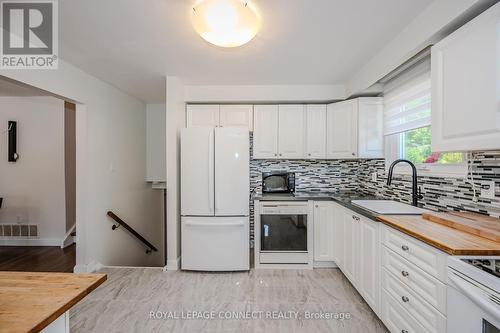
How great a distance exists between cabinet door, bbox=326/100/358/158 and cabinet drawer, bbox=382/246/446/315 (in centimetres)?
147

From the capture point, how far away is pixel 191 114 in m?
3.10

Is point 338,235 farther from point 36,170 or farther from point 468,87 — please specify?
point 36,170

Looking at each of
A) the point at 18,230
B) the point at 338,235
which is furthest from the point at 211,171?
the point at 18,230

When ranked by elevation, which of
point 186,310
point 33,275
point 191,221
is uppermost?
point 33,275

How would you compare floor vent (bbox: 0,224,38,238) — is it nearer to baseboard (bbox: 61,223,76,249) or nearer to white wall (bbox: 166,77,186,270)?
baseboard (bbox: 61,223,76,249)

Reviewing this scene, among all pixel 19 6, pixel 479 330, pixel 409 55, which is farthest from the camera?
pixel 409 55

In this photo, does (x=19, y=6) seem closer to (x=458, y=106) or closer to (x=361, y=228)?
(x=458, y=106)

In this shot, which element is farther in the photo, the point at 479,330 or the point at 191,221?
the point at 191,221

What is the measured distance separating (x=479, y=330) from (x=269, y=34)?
207 centimetres

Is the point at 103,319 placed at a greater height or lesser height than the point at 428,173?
lesser

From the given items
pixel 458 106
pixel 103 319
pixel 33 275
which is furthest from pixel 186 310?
pixel 458 106

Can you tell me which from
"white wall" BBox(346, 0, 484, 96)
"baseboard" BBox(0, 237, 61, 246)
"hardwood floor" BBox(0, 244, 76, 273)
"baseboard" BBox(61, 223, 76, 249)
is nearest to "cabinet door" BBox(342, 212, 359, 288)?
"white wall" BBox(346, 0, 484, 96)

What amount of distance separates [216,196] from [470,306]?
7.05 ft

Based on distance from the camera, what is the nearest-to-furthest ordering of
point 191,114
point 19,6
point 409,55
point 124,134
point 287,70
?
point 19,6 < point 409,55 < point 287,70 < point 191,114 < point 124,134
